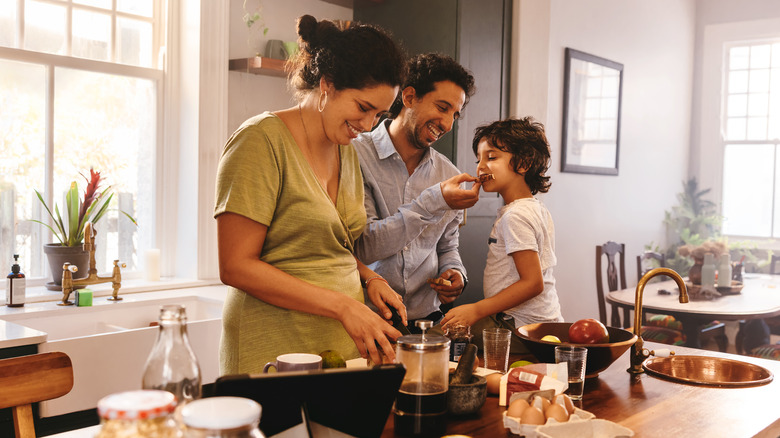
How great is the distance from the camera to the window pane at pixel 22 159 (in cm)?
290

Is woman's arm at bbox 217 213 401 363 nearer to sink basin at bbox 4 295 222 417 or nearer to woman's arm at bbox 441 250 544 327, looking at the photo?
woman's arm at bbox 441 250 544 327

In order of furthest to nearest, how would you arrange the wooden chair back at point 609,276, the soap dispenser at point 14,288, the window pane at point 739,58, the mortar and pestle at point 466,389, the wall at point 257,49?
1. the window pane at point 739,58
2. the wooden chair back at point 609,276
3. the wall at point 257,49
4. the soap dispenser at point 14,288
5. the mortar and pestle at point 466,389

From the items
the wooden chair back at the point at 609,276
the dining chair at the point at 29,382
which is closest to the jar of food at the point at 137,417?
the dining chair at the point at 29,382

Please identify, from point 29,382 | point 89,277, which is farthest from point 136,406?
point 89,277

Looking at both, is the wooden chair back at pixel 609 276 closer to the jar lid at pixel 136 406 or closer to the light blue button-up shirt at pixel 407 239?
the light blue button-up shirt at pixel 407 239

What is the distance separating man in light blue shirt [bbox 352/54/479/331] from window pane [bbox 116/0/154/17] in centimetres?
158

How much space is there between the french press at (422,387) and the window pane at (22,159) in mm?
2330

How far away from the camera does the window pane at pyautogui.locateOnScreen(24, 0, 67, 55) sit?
2934mm

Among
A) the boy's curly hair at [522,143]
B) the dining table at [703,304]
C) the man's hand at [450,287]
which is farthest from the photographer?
the dining table at [703,304]

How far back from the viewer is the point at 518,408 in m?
1.29

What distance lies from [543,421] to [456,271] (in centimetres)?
108

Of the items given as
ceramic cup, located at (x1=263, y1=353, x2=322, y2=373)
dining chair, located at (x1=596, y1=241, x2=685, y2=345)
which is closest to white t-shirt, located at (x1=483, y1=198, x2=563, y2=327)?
ceramic cup, located at (x1=263, y1=353, x2=322, y2=373)

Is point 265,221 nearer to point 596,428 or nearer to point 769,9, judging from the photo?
point 596,428

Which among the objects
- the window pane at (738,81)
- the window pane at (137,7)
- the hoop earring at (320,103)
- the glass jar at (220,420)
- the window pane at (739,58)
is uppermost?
the window pane at (739,58)
